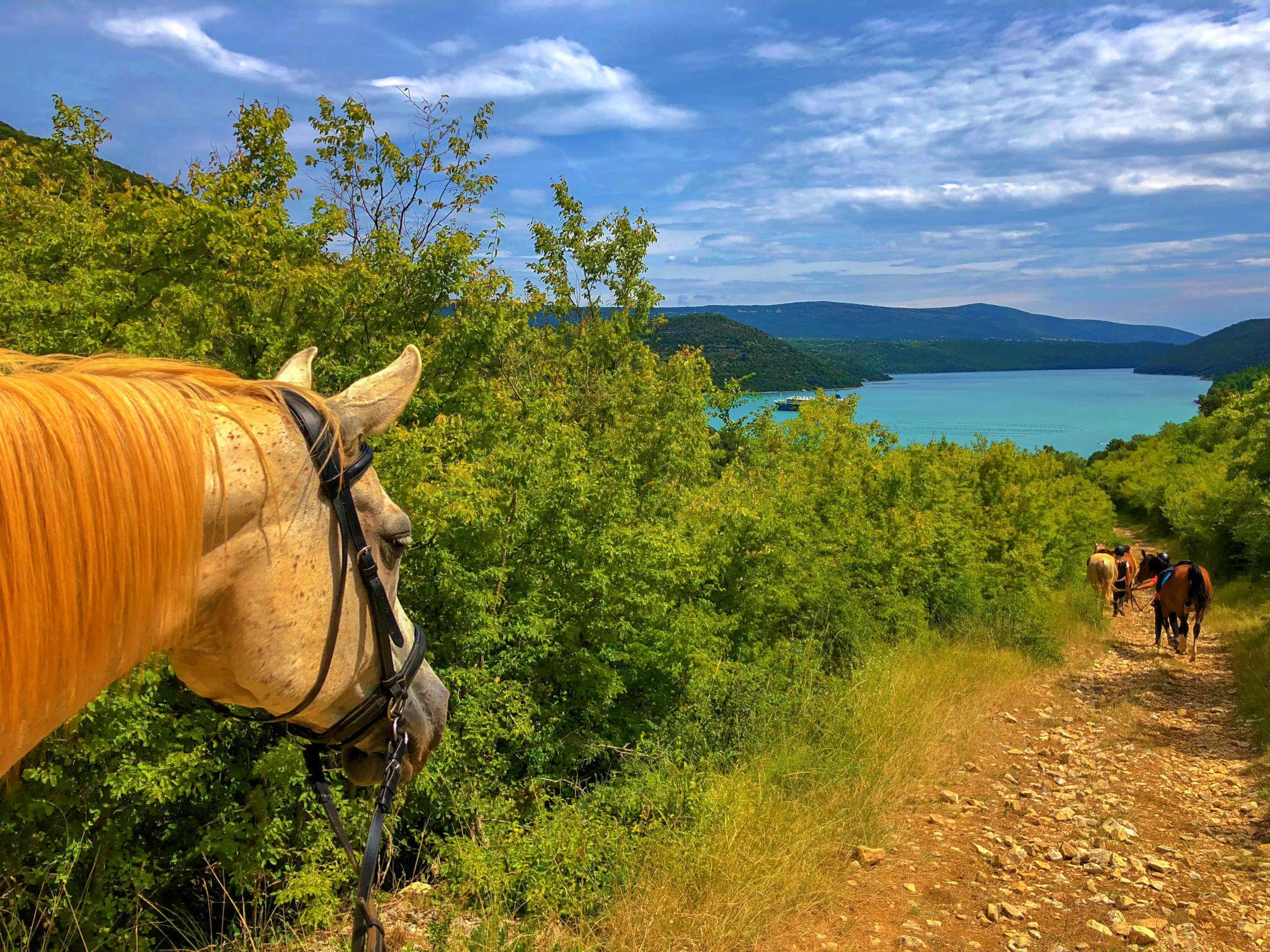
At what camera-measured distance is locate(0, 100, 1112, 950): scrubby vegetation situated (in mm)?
3803

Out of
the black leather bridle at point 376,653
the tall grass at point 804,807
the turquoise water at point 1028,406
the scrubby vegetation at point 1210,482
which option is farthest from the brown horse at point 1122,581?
the black leather bridle at point 376,653

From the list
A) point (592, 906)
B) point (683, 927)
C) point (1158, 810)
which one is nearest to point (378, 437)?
point (592, 906)

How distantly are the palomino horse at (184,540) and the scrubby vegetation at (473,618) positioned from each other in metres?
1.58

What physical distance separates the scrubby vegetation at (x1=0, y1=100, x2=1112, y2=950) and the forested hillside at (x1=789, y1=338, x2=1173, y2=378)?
96.9 meters

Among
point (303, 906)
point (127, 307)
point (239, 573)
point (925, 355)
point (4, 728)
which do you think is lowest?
point (303, 906)

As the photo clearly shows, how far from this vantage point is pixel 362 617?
1555 mm

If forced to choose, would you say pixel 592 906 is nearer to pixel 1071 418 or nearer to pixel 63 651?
pixel 63 651

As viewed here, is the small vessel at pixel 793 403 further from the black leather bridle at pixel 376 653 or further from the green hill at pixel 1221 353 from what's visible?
the green hill at pixel 1221 353

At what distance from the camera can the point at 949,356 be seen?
521 ft

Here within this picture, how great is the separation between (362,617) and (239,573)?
0.98 ft

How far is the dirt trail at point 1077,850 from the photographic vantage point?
388cm

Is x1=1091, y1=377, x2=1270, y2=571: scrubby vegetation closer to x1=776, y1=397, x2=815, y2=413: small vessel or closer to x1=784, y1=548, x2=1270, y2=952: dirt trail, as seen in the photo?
x1=776, y1=397, x2=815, y2=413: small vessel

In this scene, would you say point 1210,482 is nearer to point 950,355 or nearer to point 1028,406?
point 1028,406

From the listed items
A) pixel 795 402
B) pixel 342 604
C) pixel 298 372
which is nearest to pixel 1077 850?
pixel 342 604
